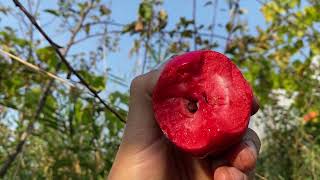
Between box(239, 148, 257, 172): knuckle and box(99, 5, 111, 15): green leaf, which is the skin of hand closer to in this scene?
box(239, 148, 257, 172): knuckle

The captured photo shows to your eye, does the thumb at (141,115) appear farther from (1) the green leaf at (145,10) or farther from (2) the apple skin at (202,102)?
(1) the green leaf at (145,10)

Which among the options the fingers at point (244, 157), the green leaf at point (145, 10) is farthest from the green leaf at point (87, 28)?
the fingers at point (244, 157)

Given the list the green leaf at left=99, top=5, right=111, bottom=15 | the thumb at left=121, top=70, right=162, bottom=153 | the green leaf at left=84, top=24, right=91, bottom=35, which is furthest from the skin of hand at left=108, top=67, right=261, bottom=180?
the green leaf at left=99, top=5, right=111, bottom=15

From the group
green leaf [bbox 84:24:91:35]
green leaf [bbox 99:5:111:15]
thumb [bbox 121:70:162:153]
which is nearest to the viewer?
thumb [bbox 121:70:162:153]

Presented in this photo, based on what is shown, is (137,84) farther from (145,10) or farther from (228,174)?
(145,10)

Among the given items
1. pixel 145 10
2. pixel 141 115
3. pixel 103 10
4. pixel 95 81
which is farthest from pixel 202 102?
pixel 103 10

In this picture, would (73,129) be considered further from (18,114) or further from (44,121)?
(18,114)
